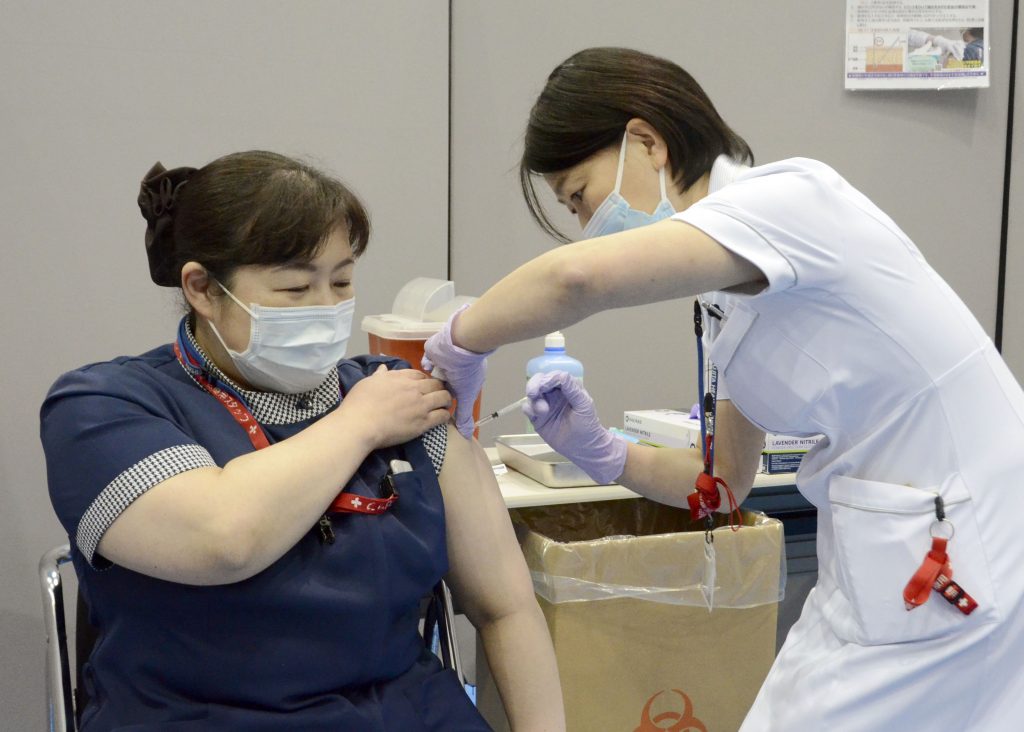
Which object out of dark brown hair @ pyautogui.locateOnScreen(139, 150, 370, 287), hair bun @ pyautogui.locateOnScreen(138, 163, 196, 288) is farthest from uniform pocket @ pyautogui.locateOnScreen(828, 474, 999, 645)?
hair bun @ pyautogui.locateOnScreen(138, 163, 196, 288)

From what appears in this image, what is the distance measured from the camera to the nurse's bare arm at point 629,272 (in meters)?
1.15

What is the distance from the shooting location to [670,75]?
1479 millimetres

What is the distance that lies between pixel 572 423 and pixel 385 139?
1.40 m

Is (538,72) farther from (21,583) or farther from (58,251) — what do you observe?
(21,583)

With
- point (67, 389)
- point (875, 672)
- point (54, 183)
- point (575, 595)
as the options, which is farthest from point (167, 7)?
point (875, 672)

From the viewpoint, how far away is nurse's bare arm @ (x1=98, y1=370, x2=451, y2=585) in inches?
48.2

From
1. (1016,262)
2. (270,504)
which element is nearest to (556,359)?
(270,504)

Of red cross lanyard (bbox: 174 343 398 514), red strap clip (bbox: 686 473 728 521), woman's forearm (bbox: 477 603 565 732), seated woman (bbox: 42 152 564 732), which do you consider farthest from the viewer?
red strap clip (bbox: 686 473 728 521)

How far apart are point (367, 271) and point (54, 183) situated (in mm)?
826

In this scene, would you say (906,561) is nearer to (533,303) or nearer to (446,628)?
(533,303)

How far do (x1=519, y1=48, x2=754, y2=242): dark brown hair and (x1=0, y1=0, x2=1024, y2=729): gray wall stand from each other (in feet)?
4.27

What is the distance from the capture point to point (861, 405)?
1.29 meters

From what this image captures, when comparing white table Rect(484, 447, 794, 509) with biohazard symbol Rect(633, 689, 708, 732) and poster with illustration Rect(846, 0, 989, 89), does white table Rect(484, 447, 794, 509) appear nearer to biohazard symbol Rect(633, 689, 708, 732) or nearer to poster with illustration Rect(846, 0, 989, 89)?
biohazard symbol Rect(633, 689, 708, 732)

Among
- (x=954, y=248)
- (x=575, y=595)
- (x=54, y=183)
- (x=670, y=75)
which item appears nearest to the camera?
(x=670, y=75)
